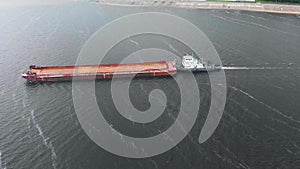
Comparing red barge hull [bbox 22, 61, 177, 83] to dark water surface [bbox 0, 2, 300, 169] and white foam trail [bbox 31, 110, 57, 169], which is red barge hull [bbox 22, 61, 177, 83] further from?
white foam trail [bbox 31, 110, 57, 169]

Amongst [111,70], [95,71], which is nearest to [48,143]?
[95,71]

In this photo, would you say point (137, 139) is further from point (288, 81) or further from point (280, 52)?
point (280, 52)

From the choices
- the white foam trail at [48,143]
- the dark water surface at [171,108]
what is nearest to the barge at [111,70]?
the dark water surface at [171,108]

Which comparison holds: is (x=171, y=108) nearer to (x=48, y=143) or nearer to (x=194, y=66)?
(x=194, y=66)

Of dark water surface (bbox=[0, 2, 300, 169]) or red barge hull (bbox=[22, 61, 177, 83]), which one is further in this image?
red barge hull (bbox=[22, 61, 177, 83])

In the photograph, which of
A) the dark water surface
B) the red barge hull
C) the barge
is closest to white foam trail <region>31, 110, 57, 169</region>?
the dark water surface
